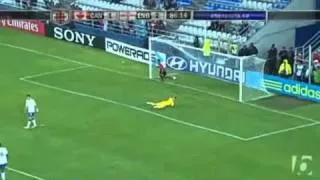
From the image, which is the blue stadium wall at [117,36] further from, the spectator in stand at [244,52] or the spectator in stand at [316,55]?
the spectator in stand at [316,55]

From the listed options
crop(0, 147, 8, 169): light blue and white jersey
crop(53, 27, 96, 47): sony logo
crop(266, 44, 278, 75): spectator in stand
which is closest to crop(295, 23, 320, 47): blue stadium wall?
crop(266, 44, 278, 75): spectator in stand

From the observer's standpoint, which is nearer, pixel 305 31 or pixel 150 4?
pixel 305 31

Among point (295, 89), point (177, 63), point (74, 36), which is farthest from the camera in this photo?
point (74, 36)

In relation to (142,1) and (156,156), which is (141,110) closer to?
(156,156)

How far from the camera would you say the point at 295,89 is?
41.8m

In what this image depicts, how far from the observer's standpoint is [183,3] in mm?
52438

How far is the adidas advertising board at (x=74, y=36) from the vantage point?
50.6 meters

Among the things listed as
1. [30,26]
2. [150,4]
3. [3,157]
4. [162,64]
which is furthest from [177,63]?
[3,157]

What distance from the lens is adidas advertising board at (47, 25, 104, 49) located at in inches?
1992

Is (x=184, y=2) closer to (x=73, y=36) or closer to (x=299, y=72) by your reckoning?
(x=73, y=36)

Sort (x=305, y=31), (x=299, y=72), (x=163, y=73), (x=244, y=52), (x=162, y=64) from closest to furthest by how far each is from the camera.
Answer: (x=299, y=72) < (x=162, y=64) < (x=163, y=73) < (x=244, y=52) < (x=305, y=31)

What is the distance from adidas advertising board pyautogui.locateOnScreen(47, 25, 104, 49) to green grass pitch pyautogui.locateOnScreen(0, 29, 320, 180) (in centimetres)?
267

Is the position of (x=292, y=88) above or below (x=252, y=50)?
below

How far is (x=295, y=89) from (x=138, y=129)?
7240 mm
